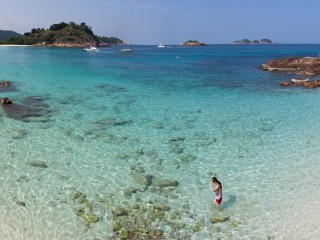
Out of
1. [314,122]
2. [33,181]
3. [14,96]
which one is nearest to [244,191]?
[33,181]

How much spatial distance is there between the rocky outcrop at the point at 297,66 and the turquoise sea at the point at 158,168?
26.6 metres

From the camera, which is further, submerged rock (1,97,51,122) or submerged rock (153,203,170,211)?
submerged rock (1,97,51,122)

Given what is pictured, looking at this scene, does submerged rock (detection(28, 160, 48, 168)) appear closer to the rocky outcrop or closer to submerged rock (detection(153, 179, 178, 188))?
submerged rock (detection(153, 179, 178, 188))

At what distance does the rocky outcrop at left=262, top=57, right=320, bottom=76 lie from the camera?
5902 centimetres

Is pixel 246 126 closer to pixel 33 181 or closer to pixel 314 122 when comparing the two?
pixel 314 122

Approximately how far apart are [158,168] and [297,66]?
172 feet

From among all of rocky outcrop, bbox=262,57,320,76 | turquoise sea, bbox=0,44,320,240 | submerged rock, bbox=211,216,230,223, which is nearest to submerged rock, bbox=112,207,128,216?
turquoise sea, bbox=0,44,320,240

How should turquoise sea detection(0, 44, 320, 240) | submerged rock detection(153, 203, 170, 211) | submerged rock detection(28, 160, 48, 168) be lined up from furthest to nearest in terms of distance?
submerged rock detection(28, 160, 48, 168) → submerged rock detection(153, 203, 170, 211) → turquoise sea detection(0, 44, 320, 240)

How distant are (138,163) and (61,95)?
72.6 ft

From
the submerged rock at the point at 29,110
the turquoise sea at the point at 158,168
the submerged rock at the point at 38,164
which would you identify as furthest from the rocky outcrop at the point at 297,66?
the submerged rock at the point at 38,164

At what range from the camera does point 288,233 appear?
13594 millimetres

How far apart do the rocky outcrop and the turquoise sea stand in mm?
26645

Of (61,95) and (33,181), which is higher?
(61,95)

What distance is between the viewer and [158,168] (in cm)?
1934
